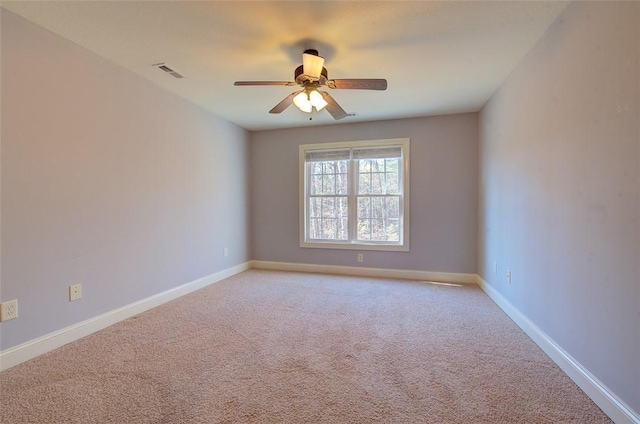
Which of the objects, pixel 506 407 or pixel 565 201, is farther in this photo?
pixel 565 201

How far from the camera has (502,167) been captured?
10.0 feet

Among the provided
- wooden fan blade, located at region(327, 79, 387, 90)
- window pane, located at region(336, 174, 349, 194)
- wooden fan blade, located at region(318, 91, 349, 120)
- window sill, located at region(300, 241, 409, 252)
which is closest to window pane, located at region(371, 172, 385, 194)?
window pane, located at region(336, 174, 349, 194)

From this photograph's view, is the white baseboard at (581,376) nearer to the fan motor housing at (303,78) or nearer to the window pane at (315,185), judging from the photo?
the fan motor housing at (303,78)

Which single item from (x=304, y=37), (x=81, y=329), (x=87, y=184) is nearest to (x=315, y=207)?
(x=304, y=37)

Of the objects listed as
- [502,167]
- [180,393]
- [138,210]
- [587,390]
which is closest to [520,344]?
[587,390]

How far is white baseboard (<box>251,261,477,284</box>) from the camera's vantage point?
158 inches

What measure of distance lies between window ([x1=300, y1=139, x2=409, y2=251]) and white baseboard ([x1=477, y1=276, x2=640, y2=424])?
1.95 metres

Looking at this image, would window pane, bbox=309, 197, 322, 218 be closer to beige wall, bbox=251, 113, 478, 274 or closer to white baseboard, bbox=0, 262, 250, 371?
beige wall, bbox=251, 113, 478, 274

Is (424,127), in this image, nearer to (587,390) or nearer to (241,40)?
(241,40)

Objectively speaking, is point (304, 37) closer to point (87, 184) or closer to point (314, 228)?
point (87, 184)

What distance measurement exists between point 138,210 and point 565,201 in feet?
11.7

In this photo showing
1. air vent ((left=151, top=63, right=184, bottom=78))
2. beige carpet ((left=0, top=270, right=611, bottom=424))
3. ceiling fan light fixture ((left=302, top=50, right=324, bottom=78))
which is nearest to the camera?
beige carpet ((left=0, top=270, right=611, bottom=424))

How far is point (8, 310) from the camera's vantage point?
1.92 metres

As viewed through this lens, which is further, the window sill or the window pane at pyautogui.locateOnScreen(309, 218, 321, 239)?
the window pane at pyautogui.locateOnScreen(309, 218, 321, 239)
